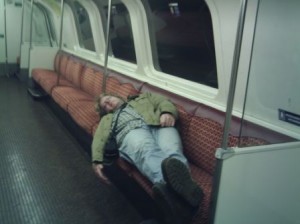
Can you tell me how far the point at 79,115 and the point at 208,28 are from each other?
1.99 meters

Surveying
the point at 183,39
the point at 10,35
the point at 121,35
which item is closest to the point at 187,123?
the point at 183,39

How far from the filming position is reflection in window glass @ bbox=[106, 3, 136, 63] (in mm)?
5324

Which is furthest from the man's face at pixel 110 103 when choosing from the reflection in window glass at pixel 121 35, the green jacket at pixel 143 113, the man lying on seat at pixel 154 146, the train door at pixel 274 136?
the reflection in window glass at pixel 121 35

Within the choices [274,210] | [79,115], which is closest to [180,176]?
[274,210]

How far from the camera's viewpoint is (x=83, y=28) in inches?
293

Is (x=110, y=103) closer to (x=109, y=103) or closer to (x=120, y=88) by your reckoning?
(x=109, y=103)

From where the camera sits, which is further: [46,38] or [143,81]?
[46,38]

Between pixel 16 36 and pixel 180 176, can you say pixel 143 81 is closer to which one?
pixel 180 176

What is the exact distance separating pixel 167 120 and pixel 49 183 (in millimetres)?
1489

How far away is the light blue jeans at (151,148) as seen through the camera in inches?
99.4

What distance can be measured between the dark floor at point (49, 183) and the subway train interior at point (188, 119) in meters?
0.01

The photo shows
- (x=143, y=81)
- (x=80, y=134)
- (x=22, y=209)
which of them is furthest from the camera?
(x=80, y=134)

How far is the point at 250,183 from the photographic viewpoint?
2.05m

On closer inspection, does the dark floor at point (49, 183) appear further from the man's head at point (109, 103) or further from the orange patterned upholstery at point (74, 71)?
the orange patterned upholstery at point (74, 71)
